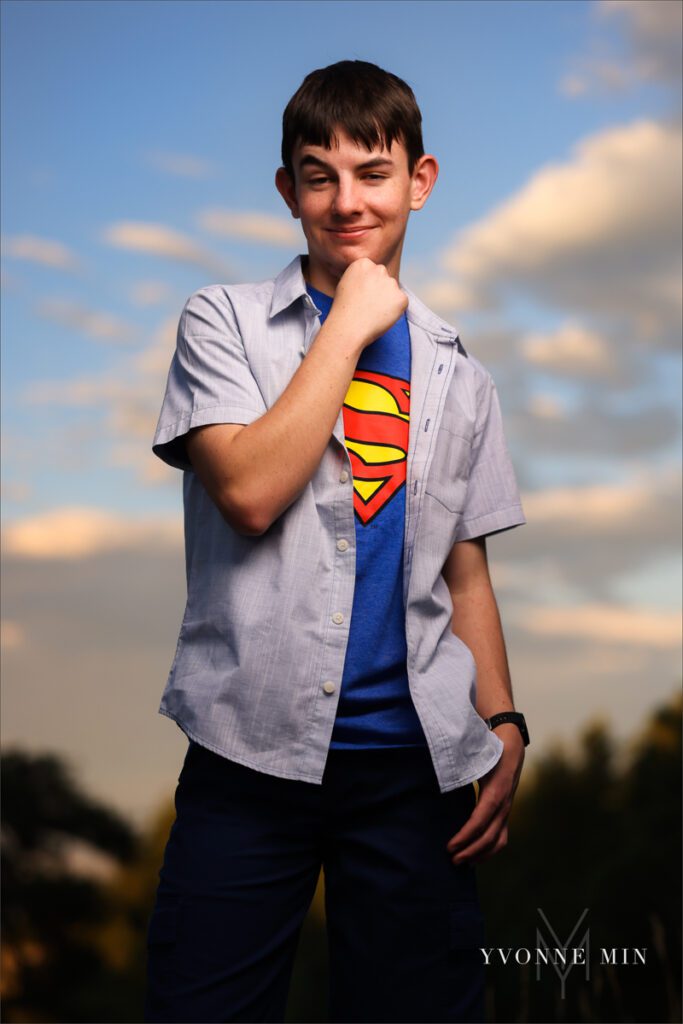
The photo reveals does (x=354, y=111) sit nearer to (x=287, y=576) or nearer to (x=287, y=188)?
(x=287, y=188)

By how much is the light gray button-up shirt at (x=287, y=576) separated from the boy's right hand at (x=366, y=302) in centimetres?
13

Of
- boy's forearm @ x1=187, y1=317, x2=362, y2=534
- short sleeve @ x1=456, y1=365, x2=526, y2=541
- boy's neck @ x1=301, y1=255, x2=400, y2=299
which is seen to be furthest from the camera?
short sleeve @ x1=456, y1=365, x2=526, y2=541

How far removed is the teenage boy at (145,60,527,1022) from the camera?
1872mm

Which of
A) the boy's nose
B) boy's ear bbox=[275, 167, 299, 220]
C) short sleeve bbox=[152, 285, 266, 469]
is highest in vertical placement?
boy's ear bbox=[275, 167, 299, 220]

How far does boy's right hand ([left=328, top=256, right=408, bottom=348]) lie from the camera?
6.36ft

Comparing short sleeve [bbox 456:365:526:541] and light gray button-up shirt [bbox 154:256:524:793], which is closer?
light gray button-up shirt [bbox 154:256:524:793]

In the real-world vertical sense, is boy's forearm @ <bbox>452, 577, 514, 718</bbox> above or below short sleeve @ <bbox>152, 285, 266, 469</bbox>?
below

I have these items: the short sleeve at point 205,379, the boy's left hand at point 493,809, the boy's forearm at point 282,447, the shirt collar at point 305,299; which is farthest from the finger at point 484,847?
the shirt collar at point 305,299

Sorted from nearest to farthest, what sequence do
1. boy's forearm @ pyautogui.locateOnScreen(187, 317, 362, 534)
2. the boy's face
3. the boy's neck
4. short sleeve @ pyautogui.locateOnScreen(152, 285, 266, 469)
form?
1. boy's forearm @ pyautogui.locateOnScreen(187, 317, 362, 534)
2. short sleeve @ pyautogui.locateOnScreen(152, 285, 266, 469)
3. the boy's face
4. the boy's neck

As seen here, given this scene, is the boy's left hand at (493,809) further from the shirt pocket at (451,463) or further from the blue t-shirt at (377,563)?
the shirt pocket at (451,463)

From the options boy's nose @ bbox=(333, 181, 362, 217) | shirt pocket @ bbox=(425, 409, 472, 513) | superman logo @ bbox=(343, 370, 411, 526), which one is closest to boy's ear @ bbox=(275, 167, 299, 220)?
boy's nose @ bbox=(333, 181, 362, 217)

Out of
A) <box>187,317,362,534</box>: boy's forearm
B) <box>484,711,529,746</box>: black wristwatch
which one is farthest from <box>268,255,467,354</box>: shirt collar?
<box>484,711,529,746</box>: black wristwatch

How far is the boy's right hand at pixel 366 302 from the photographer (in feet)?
6.36

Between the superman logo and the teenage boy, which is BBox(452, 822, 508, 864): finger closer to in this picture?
the teenage boy
